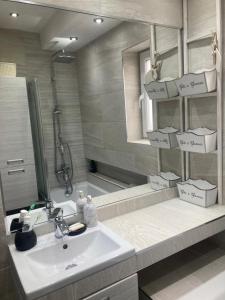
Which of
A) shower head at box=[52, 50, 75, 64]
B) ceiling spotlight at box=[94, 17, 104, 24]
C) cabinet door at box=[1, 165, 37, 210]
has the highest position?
ceiling spotlight at box=[94, 17, 104, 24]

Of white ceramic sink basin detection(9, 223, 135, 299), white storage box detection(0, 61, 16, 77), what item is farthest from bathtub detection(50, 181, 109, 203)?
white storage box detection(0, 61, 16, 77)

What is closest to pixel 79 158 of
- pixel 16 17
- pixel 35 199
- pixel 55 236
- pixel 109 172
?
pixel 109 172

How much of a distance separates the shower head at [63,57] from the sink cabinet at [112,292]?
1216 mm

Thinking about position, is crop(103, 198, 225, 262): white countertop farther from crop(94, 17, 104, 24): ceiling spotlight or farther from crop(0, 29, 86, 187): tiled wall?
crop(94, 17, 104, 24): ceiling spotlight

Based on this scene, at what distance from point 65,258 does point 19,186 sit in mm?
482

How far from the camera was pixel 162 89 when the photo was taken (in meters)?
1.84

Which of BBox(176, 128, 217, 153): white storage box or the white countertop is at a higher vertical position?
BBox(176, 128, 217, 153): white storage box

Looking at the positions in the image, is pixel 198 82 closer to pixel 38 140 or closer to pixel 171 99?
pixel 171 99

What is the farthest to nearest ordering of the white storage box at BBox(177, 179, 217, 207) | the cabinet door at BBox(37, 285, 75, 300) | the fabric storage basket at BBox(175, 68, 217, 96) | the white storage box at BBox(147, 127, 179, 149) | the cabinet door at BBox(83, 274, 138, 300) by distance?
the white storage box at BBox(147, 127, 179, 149) → the white storage box at BBox(177, 179, 217, 207) → the fabric storage basket at BBox(175, 68, 217, 96) → the cabinet door at BBox(83, 274, 138, 300) → the cabinet door at BBox(37, 285, 75, 300)

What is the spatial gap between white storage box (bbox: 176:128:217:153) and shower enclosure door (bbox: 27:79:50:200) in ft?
3.19

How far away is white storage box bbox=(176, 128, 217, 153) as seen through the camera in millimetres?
1647

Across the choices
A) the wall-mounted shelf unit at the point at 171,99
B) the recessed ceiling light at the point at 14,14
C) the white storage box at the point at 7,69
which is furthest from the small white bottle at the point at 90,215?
the recessed ceiling light at the point at 14,14

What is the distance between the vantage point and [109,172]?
1785 millimetres

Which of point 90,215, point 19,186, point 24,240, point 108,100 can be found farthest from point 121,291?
point 108,100
